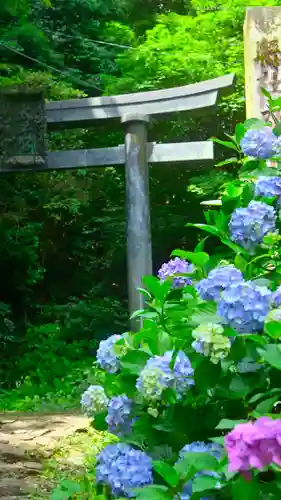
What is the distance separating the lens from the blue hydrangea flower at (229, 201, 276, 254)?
7.25ft

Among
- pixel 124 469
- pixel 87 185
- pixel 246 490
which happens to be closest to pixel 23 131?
pixel 87 185

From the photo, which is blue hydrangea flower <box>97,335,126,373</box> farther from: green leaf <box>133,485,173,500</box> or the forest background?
the forest background

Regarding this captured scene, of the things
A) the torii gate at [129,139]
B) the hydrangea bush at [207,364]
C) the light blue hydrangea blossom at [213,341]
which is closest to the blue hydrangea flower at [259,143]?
the hydrangea bush at [207,364]

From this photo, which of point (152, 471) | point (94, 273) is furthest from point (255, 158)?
point (94, 273)

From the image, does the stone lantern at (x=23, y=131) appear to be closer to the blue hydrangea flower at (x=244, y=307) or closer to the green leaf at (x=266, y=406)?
the blue hydrangea flower at (x=244, y=307)

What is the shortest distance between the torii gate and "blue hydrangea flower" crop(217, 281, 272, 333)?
20.0ft

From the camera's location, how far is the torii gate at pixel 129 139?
8.08 meters

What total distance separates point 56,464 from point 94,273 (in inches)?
353

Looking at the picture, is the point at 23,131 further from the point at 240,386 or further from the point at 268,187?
the point at 240,386

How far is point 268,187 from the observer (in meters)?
2.34

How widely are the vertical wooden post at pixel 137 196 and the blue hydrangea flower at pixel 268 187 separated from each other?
18.9ft

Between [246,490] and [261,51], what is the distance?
15.6 ft

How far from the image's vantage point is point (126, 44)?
12984 mm

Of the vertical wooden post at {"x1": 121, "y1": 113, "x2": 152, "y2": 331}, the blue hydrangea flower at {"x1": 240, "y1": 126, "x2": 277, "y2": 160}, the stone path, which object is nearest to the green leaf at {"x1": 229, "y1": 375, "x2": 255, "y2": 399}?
the blue hydrangea flower at {"x1": 240, "y1": 126, "x2": 277, "y2": 160}
